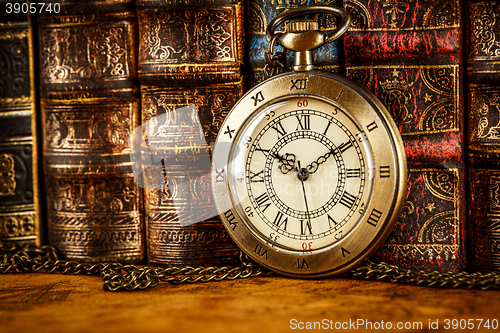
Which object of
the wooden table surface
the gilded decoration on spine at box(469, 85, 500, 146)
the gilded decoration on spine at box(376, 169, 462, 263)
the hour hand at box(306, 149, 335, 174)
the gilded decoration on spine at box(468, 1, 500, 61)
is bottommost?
the wooden table surface

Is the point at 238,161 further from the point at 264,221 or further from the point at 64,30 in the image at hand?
the point at 64,30

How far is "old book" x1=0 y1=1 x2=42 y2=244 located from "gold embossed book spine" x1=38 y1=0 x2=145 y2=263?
0.07 metres

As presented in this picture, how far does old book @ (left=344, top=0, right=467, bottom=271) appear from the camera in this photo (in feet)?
3.47

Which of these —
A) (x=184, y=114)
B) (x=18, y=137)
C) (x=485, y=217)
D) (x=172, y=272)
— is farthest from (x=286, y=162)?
(x=18, y=137)

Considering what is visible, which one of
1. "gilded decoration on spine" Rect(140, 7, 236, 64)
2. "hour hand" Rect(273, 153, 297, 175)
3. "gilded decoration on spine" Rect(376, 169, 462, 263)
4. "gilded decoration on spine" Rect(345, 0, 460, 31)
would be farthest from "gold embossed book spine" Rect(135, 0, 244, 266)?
"gilded decoration on spine" Rect(376, 169, 462, 263)

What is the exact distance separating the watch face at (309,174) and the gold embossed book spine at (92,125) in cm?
34

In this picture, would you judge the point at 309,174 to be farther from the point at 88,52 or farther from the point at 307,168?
the point at 88,52

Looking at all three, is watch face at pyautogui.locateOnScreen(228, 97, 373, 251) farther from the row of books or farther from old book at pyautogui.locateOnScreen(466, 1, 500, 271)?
old book at pyautogui.locateOnScreen(466, 1, 500, 271)

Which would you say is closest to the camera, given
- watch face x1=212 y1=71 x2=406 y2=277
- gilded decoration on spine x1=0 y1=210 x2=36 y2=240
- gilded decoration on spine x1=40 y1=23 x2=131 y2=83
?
watch face x1=212 y1=71 x2=406 y2=277

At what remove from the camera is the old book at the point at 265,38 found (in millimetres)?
1125

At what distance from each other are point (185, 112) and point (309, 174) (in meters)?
0.41

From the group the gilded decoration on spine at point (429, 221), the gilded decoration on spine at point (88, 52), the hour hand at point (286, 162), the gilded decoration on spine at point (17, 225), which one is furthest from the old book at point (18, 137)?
the gilded decoration on spine at point (429, 221)

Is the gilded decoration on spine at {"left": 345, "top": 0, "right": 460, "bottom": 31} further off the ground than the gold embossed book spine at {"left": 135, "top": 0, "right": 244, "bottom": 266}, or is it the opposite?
the gilded decoration on spine at {"left": 345, "top": 0, "right": 460, "bottom": 31}

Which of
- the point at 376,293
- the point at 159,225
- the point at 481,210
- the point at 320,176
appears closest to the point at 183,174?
the point at 159,225
